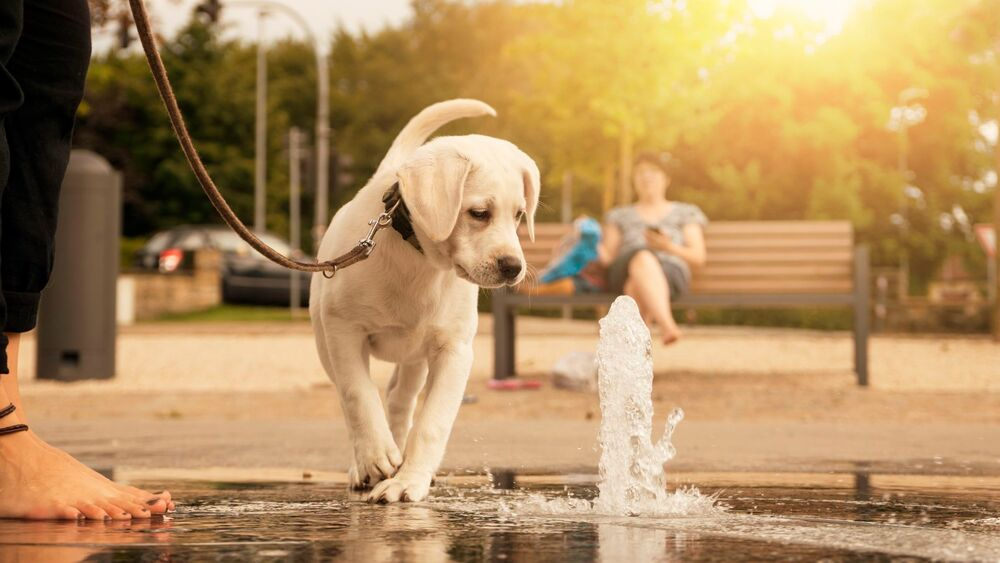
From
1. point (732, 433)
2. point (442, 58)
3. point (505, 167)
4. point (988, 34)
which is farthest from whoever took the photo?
point (442, 58)

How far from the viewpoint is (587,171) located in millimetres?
31797

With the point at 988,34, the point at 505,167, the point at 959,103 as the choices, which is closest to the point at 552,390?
the point at 505,167

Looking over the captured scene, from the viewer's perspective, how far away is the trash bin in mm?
11641

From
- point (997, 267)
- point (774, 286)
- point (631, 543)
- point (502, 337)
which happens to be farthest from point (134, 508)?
point (997, 267)

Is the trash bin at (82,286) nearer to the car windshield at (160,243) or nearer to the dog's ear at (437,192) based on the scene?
the dog's ear at (437,192)

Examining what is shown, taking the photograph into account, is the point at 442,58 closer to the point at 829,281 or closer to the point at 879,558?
the point at 829,281

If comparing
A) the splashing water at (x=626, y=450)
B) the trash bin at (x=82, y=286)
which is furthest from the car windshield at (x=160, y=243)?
the splashing water at (x=626, y=450)

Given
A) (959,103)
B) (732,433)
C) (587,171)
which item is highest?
(959,103)

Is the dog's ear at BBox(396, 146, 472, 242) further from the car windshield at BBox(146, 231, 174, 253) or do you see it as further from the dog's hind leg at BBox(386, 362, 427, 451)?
the car windshield at BBox(146, 231, 174, 253)

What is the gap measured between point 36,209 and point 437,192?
3.64 ft

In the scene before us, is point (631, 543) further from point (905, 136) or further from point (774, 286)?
point (905, 136)

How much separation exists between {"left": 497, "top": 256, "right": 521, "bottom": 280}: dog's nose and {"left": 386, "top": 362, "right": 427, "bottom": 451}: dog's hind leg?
3.08 feet

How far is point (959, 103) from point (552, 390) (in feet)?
115

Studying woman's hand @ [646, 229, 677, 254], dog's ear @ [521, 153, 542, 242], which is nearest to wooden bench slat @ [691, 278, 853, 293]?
woman's hand @ [646, 229, 677, 254]
